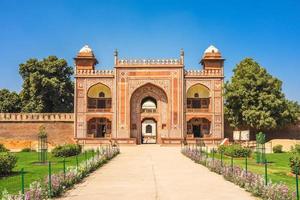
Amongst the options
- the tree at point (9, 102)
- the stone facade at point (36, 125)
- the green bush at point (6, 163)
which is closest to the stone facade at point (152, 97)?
the stone facade at point (36, 125)

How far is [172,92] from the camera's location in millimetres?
37188

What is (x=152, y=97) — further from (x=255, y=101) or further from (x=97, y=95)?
(x=255, y=101)

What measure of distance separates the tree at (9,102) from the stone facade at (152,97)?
1084 centimetres

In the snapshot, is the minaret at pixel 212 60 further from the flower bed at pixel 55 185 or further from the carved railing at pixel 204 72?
the flower bed at pixel 55 185

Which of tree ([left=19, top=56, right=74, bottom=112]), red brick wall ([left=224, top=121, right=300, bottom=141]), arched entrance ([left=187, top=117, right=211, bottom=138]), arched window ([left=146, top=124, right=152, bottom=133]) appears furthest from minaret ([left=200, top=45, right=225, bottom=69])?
arched window ([left=146, top=124, right=152, bottom=133])

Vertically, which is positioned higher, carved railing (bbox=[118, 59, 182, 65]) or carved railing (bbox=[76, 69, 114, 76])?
carved railing (bbox=[118, 59, 182, 65])

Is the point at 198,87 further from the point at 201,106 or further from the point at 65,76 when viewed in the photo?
the point at 65,76

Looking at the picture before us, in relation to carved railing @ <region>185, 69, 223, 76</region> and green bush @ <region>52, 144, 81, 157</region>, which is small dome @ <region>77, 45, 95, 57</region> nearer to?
carved railing @ <region>185, 69, 223, 76</region>

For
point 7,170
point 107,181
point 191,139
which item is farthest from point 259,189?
point 191,139

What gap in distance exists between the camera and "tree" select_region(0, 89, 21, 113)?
44.9m

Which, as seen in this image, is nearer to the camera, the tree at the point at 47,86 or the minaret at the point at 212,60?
the minaret at the point at 212,60

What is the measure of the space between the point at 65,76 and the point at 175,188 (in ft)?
115

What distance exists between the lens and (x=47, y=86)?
4188 cm

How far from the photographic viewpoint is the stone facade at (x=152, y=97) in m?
37.0
